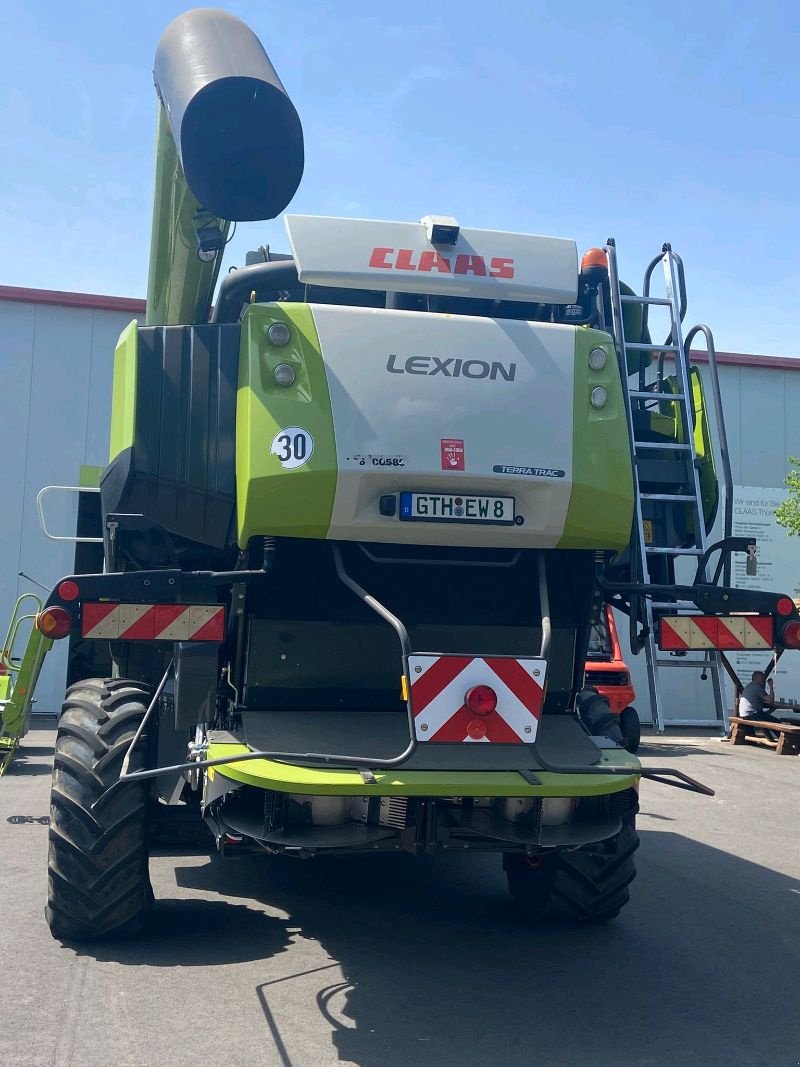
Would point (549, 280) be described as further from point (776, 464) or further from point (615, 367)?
point (776, 464)

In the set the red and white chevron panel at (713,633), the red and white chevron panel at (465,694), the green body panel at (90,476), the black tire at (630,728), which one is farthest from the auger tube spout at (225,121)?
the green body panel at (90,476)

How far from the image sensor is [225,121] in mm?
5270

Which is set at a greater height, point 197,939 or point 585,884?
point 585,884

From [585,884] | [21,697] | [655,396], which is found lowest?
[585,884]

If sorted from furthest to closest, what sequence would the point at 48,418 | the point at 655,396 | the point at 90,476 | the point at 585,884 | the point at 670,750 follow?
1. the point at 48,418
2. the point at 670,750
3. the point at 90,476
4. the point at 655,396
5. the point at 585,884

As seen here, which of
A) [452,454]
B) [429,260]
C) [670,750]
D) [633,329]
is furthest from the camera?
[670,750]

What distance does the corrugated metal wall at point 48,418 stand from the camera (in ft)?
60.8

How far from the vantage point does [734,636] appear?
19.7ft

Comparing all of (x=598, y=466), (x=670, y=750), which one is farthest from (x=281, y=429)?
(x=670, y=750)

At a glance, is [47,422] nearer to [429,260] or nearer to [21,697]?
[21,697]

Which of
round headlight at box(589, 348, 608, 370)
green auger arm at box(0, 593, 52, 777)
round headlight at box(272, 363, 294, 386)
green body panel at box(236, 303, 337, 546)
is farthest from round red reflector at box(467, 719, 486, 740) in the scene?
green auger arm at box(0, 593, 52, 777)

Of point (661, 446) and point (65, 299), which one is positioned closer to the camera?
point (661, 446)

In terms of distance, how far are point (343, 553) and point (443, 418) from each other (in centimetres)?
87

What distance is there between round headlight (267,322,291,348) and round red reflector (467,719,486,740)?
6.40ft
